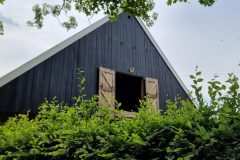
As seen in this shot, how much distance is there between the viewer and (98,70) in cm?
1173

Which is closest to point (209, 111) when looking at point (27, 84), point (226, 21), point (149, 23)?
point (226, 21)

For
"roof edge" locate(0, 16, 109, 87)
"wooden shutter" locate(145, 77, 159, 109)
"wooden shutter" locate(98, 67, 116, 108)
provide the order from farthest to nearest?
"wooden shutter" locate(145, 77, 159, 109), "wooden shutter" locate(98, 67, 116, 108), "roof edge" locate(0, 16, 109, 87)

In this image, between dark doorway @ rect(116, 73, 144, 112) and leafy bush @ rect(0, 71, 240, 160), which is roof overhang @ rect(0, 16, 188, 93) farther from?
leafy bush @ rect(0, 71, 240, 160)

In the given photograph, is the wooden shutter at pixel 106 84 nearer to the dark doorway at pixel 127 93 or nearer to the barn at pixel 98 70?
the barn at pixel 98 70

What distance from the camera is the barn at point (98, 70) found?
943 cm

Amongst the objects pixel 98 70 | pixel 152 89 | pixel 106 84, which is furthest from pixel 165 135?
pixel 152 89

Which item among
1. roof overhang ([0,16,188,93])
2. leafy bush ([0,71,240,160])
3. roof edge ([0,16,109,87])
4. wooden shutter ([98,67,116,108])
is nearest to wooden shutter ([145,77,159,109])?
wooden shutter ([98,67,116,108])

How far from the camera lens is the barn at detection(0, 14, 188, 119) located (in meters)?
9.43

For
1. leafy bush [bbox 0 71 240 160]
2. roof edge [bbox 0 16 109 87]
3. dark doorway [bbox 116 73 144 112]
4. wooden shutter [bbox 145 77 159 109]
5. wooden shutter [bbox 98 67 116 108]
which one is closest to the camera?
leafy bush [bbox 0 71 240 160]

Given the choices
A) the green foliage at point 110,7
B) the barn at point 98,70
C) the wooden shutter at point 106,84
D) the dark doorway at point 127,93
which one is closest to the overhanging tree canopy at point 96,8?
the green foliage at point 110,7

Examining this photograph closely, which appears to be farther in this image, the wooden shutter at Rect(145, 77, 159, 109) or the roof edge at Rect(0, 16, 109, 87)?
the wooden shutter at Rect(145, 77, 159, 109)

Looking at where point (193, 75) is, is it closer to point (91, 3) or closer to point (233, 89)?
point (233, 89)

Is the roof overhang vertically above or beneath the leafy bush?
above

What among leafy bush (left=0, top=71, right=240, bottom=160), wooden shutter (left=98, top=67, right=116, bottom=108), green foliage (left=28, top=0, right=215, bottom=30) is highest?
green foliage (left=28, top=0, right=215, bottom=30)
